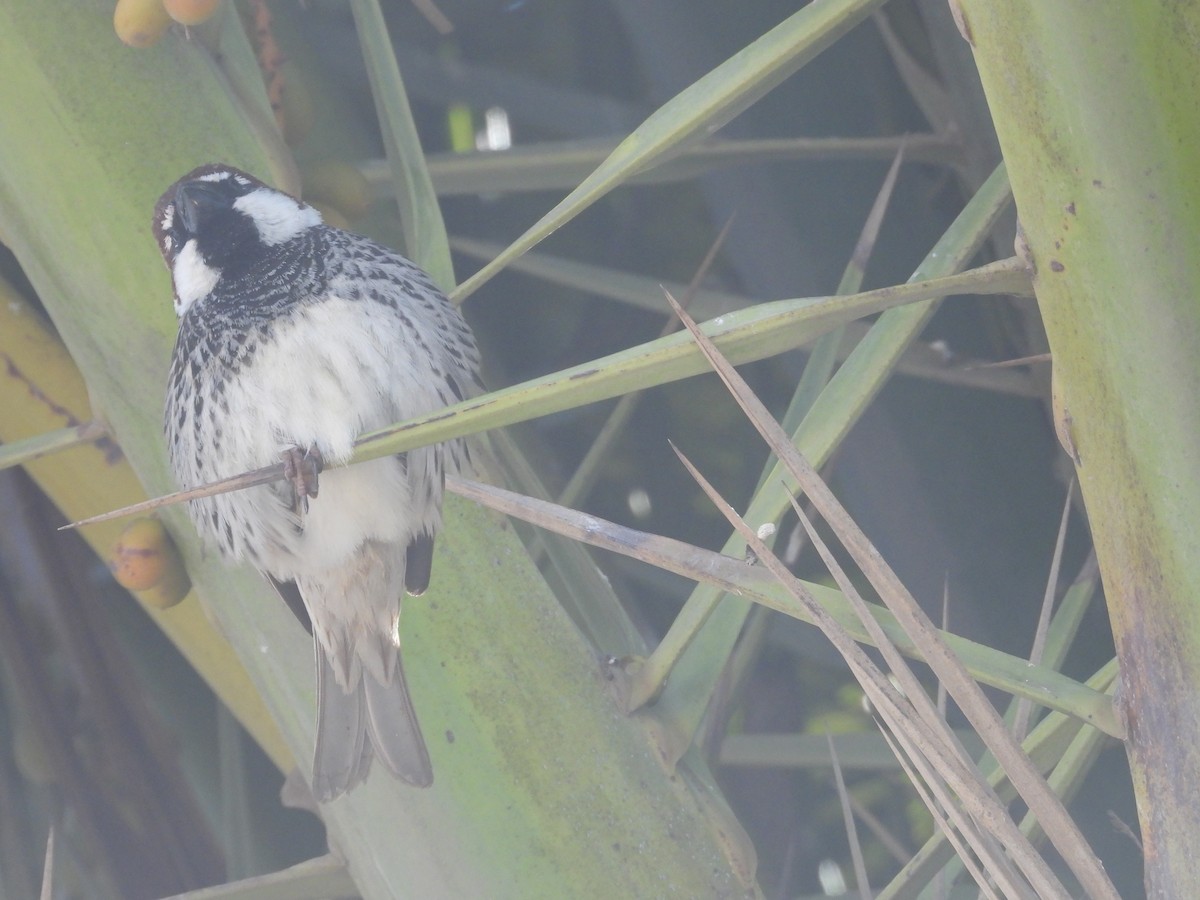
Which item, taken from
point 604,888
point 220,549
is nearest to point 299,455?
point 220,549

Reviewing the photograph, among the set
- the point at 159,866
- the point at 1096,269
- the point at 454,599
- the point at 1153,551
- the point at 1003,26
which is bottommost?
the point at 159,866

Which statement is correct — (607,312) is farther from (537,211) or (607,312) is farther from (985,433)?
(985,433)

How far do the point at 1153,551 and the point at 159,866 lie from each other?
5.45ft

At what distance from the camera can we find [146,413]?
55.7 inches

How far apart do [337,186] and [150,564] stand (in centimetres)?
46

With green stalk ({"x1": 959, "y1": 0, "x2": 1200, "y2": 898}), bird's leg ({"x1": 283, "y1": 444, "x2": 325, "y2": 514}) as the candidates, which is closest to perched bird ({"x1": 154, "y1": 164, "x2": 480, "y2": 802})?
bird's leg ({"x1": 283, "y1": 444, "x2": 325, "y2": 514})

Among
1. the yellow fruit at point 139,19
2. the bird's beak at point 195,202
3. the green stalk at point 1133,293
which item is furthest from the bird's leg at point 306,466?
the green stalk at point 1133,293

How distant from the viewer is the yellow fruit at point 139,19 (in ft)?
3.95

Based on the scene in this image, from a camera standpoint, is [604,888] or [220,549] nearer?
[604,888]

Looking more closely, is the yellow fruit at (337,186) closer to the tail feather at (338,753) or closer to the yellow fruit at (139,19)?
the yellow fruit at (139,19)

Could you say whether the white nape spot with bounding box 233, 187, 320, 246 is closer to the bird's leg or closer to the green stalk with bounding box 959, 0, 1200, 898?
the bird's leg

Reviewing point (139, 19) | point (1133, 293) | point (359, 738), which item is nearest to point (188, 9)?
point (139, 19)

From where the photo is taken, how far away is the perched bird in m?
1.39

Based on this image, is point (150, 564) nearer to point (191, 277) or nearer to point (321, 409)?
point (321, 409)
